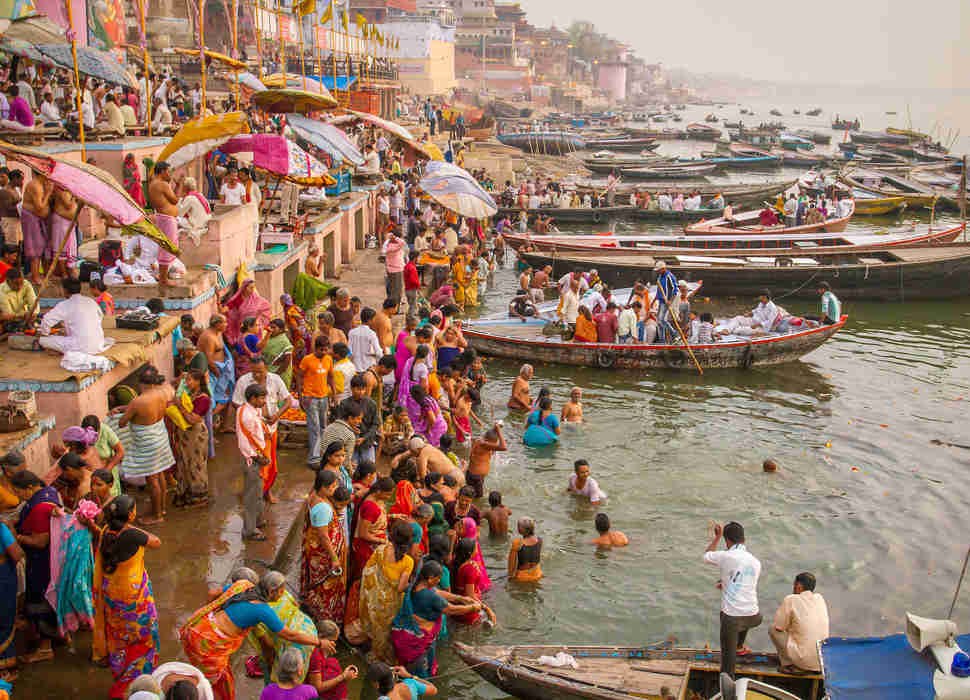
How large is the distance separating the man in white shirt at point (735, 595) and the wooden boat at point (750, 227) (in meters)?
22.4

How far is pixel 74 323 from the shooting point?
8305mm

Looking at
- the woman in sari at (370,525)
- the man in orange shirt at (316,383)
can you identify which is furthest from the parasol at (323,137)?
the woman in sari at (370,525)

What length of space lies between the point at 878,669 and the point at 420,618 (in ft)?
10.7

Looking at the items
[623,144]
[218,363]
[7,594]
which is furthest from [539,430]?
[623,144]

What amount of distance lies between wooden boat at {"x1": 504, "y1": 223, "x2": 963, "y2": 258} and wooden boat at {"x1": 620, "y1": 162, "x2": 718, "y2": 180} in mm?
26642

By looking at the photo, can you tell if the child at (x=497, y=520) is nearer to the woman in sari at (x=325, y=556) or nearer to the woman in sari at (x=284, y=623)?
the woman in sari at (x=325, y=556)

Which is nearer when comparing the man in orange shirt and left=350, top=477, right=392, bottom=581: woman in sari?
left=350, top=477, right=392, bottom=581: woman in sari

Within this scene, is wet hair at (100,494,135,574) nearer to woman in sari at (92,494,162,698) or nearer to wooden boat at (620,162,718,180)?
woman in sari at (92,494,162,698)

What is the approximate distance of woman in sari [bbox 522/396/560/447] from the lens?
13570 mm

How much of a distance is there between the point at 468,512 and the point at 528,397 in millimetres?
6331

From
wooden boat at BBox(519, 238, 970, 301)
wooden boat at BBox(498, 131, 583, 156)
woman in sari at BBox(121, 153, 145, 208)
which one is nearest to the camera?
woman in sari at BBox(121, 153, 145, 208)

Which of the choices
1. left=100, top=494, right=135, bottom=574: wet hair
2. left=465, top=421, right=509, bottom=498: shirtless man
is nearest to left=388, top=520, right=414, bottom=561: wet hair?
left=100, top=494, right=135, bottom=574: wet hair

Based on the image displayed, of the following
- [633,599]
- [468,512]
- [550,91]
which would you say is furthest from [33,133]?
[550,91]

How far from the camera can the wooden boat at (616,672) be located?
7.07 meters
